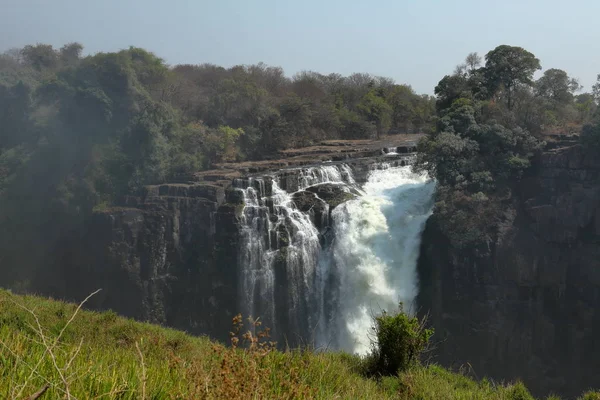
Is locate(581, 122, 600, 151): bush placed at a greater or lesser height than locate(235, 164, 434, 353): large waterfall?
greater

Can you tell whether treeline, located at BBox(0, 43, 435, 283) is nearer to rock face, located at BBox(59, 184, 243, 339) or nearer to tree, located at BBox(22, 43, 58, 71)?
rock face, located at BBox(59, 184, 243, 339)

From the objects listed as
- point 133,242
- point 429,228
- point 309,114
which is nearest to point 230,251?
point 133,242

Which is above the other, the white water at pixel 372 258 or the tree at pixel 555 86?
the tree at pixel 555 86

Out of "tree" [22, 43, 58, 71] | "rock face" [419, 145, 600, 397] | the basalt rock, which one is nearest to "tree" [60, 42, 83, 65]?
"tree" [22, 43, 58, 71]

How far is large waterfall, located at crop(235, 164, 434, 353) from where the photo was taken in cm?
1727

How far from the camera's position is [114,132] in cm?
2450

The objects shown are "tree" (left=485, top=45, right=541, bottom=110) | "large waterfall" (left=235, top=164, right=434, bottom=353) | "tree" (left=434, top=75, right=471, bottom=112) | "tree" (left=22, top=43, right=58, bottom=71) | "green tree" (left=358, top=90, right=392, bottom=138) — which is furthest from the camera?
"tree" (left=22, top=43, right=58, bottom=71)

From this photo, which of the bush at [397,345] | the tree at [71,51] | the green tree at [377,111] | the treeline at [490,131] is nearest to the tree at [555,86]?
the treeline at [490,131]

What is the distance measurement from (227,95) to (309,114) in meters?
4.68

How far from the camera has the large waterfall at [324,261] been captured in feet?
56.6

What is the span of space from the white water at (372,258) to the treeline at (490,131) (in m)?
1.44

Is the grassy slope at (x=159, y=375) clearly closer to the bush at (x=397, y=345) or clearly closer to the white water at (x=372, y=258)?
the bush at (x=397, y=345)

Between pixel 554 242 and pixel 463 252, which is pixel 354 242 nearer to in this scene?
pixel 463 252

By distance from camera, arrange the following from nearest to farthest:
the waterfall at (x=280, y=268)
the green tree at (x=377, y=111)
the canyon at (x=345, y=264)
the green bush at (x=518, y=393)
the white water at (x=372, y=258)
A: the green bush at (x=518, y=393), the canyon at (x=345, y=264), the white water at (x=372, y=258), the waterfall at (x=280, y=268), the green tree at (x=377, y=111)
